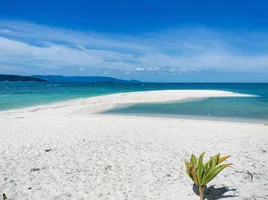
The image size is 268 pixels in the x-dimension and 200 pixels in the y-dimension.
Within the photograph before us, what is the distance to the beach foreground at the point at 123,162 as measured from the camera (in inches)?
192

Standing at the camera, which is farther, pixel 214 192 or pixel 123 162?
pixel 123 162

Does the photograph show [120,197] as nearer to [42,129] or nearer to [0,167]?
[0,167]

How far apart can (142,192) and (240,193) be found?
215cm

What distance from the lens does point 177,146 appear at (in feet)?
27.6

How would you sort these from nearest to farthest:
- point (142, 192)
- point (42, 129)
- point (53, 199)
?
point (53, 199)
point (142, 192)
point (42, 129)

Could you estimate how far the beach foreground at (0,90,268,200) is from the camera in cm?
488

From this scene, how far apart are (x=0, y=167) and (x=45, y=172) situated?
1.40 metres

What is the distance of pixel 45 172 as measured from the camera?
5.82 meters

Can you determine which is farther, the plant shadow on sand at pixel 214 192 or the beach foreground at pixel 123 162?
the beach foreground at pixel 123 162

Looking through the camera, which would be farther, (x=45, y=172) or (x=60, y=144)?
(x=60, y=144)

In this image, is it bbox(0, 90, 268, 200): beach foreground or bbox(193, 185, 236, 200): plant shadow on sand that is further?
bbox(0, 90, 268, 200): beach foreground

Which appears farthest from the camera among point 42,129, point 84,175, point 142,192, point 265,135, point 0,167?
point 42,129

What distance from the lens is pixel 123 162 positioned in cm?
663

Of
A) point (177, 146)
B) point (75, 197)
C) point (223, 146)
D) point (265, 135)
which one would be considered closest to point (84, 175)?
point (75, 197)
